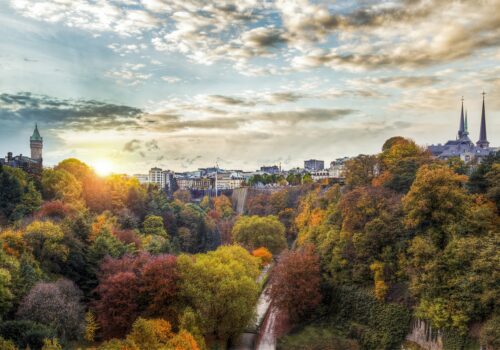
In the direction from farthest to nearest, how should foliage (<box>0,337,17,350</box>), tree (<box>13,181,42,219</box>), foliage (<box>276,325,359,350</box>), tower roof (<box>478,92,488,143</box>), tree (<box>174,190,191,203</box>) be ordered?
tree (<box>174,190,191,203</box>) < tower roof (<box>478,92,488,143</box>) < tree (<box>13,181,42,219</box>) < foliage (<box>276,325,359,350</box>) < foliage (<box>0,337,17,350</box>)

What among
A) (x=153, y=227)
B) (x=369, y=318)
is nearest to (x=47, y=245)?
(x=153, y=227)

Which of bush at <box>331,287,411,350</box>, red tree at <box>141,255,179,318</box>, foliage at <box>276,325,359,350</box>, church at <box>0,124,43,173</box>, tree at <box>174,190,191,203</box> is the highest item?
church at <box>0,124,43,173</box>

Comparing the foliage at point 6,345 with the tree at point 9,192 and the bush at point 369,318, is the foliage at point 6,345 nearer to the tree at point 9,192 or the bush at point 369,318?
the bush at point 369,318

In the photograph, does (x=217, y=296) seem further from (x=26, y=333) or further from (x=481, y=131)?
(x=481, y=131)

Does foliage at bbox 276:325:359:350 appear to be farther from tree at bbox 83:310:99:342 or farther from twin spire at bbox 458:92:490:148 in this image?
twin spire at bbox 458:92:490:148

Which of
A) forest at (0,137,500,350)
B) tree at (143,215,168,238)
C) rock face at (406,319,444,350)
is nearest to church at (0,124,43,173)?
forest at (0,137,500,350)

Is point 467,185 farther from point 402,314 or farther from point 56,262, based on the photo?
point 56,262

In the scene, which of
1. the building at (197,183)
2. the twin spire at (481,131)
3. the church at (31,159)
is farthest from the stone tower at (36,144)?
the twin spire at (481,131)
